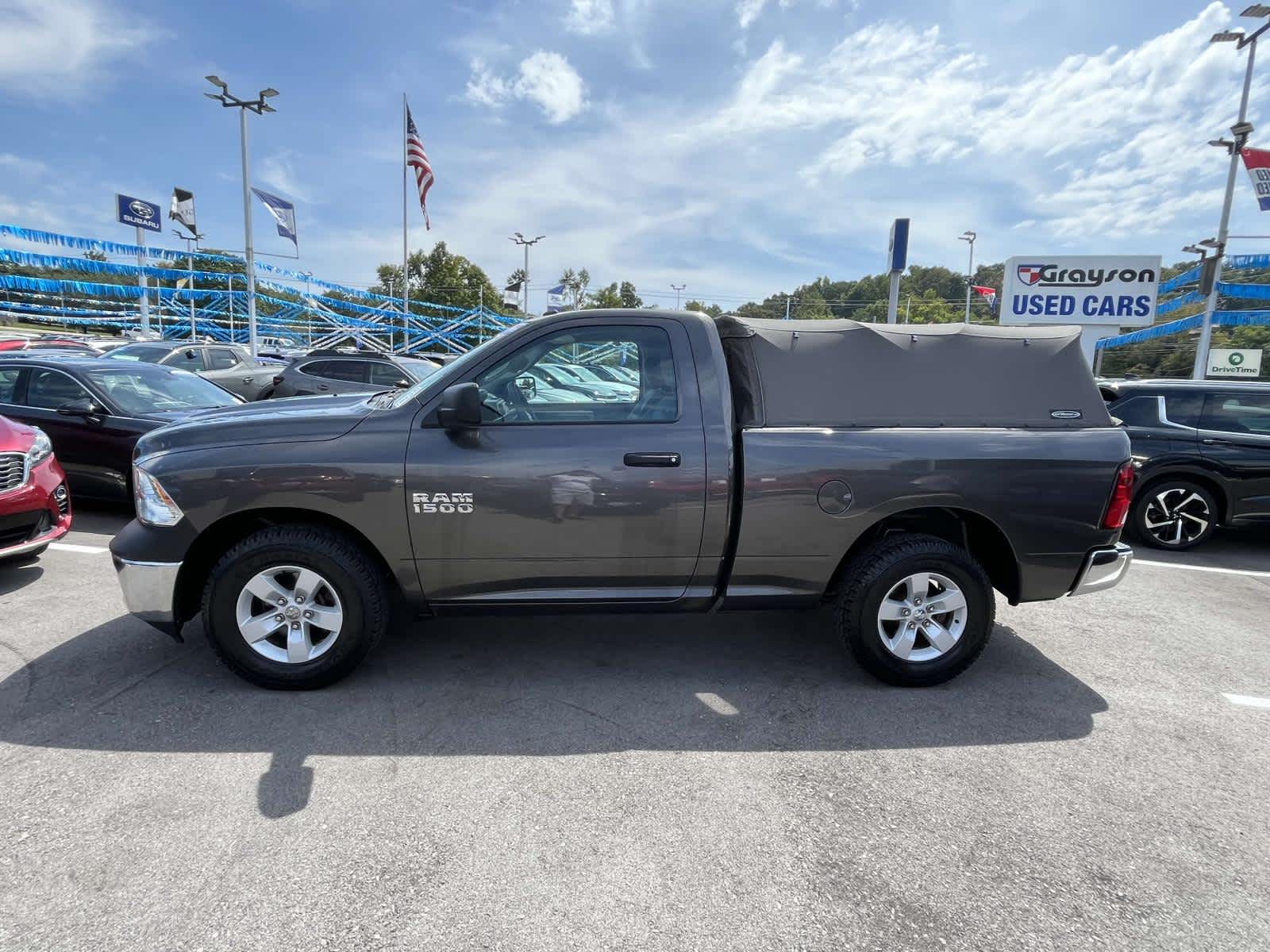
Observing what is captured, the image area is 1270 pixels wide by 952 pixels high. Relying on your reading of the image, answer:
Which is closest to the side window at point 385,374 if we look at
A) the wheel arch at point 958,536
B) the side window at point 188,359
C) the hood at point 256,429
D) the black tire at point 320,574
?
the side window at point 188,359

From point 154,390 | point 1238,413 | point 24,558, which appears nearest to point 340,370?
point 154,390

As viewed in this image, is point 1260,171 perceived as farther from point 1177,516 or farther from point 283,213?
point 283,213

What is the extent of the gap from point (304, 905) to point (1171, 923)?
8.76 ft

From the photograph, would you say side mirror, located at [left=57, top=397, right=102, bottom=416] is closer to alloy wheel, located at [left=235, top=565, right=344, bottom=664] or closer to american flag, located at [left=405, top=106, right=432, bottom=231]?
alloy wheel, located at [left=235, top=565, right=344, bottom=664]

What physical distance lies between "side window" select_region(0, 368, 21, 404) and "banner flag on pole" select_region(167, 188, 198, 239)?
24.6 m

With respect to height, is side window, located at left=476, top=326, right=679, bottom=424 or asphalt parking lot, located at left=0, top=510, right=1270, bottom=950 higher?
side window, located at left=476, top=326, right=679, bottom=424

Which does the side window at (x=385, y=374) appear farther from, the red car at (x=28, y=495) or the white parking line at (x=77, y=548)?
the red car at (x=28, y=495)

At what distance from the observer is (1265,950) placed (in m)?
2.05

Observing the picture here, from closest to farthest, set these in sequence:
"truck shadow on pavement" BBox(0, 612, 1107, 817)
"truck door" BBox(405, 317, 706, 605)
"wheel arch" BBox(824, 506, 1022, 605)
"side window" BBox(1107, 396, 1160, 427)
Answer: "truck shadow on pavement" BBox(0, 612, 1107, 817)
"truck door" BBox(405, 317, 706, 605)
"wheel arch" BBox(824, 506, 1022, 605)
"side window" BBox(1107, 396, 1160, 427)

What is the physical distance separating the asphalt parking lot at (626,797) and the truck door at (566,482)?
62 centimetres

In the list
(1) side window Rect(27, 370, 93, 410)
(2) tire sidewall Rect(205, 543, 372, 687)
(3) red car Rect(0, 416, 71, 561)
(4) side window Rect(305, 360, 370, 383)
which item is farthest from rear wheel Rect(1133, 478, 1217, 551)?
(4) side window Rect(305, 360, 370, 383)

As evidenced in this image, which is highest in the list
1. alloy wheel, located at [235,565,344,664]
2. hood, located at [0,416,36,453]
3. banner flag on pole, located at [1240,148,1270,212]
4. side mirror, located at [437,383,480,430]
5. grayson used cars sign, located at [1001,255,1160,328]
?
banner flag on pole, located at [1240,148,1270,212]

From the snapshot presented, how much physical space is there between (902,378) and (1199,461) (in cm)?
490

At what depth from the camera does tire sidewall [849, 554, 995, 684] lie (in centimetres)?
349
